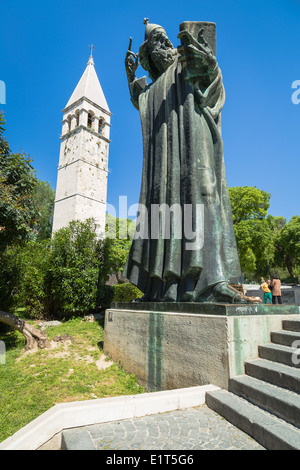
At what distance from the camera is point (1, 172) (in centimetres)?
580

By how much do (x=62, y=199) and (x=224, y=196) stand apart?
30335 millimetres

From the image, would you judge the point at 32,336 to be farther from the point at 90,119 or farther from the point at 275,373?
the point at 90,119

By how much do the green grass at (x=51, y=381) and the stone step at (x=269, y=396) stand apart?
5.77 feet

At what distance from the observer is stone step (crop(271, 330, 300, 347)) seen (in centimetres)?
292

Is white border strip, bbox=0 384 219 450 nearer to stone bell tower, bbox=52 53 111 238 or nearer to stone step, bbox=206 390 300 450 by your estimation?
stone step, bbox=206 390 300 450

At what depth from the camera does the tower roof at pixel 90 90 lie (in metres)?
35.5

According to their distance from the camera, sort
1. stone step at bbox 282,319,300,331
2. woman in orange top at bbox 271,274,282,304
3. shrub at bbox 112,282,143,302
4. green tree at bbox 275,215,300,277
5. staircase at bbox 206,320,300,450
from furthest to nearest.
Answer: green tree at bbox 275,215,300,277 < shrub at bbox 112,282,143,302 < woman in orange top at bbox 271,274,282,304 < stone step at bbox 282,319,300,331 < staircase at bbox 206,320,300,450

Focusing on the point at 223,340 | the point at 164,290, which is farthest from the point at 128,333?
the point at 223,340

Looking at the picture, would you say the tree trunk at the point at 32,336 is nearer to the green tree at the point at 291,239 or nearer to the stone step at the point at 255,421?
the stone step at the point at 255,421

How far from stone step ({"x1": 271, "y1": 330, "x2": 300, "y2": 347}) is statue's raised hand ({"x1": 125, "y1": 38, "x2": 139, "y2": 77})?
619 centimetres

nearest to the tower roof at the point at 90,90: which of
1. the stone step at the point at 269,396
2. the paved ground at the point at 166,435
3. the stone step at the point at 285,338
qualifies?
the stone step at the point at 285,338

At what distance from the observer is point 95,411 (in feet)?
7.35

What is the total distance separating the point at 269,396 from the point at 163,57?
240 inches

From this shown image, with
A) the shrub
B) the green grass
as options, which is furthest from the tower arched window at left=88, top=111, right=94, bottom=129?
the green grass
